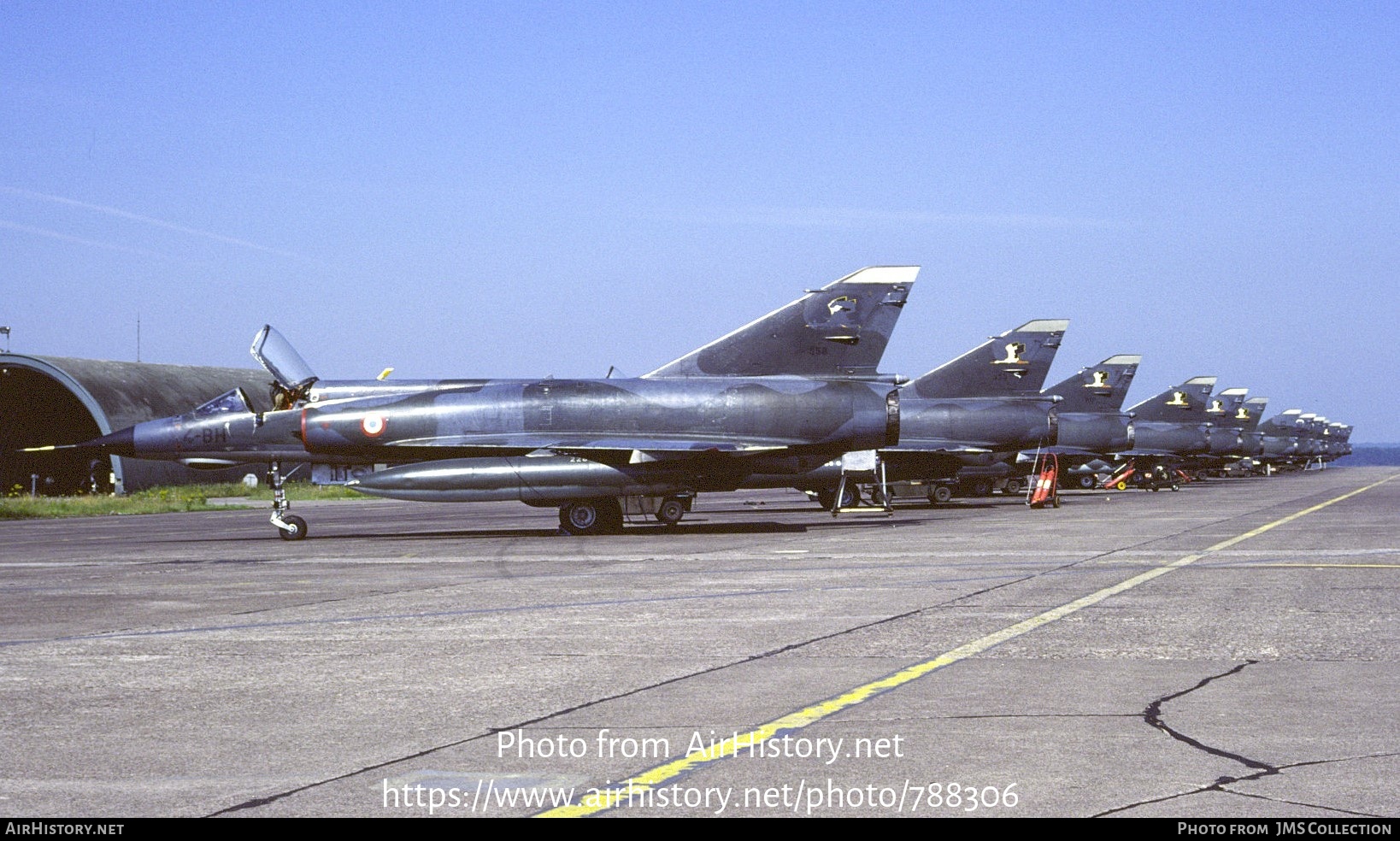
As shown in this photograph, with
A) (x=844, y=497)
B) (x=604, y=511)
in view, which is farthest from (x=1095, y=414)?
(x=604, y=511)

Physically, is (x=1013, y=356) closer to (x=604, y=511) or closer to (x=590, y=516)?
(x=604, y=511)

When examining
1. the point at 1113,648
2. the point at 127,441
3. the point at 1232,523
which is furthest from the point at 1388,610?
the point at 127,441

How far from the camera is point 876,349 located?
28984 mm

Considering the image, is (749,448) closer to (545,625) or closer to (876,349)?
(876,349)

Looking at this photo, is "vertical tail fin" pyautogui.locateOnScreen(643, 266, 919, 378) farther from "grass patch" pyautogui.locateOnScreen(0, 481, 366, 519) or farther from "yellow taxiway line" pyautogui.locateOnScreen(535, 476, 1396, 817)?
"grass patch" pyautogui.locateOnScreen(0, 481, 366, 519)

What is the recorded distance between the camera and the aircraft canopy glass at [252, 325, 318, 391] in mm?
27562

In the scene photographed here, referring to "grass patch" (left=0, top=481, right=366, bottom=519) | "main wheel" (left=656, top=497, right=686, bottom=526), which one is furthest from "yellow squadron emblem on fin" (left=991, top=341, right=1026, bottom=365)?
"grass patch" (left=0, top=481, right=366, bottom=519)

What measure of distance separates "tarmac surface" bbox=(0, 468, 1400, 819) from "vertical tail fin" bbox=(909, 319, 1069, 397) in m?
20.7

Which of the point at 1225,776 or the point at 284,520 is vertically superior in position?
the point at 1225,776

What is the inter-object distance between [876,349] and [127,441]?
15282 mm

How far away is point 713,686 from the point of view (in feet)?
30.3

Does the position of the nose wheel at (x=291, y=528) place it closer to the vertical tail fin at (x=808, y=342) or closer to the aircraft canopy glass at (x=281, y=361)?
the aircraft canopy glass at (x=281, y=361)

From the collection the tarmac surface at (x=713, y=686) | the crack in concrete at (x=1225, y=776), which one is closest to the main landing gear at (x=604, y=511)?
the tarmac surface at (x=713, y=686)

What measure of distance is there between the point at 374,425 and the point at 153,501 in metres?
30.0
